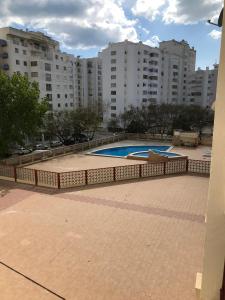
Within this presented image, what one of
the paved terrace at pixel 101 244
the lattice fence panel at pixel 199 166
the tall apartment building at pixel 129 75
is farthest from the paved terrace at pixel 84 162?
the tall apartment building at pixel 129 75

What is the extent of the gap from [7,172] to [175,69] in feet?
173

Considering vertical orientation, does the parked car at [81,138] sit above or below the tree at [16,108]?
below

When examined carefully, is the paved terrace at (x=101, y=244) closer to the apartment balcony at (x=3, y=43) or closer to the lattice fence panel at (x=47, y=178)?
the lattice fence panel at (x=47, y=178)

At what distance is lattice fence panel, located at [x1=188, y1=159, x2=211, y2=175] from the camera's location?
14.8 metres

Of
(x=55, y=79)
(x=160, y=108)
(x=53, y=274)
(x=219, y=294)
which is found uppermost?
(x=55, y=79)

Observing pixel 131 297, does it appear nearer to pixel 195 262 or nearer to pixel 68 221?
pixel 195 262

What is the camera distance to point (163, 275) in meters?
5.79

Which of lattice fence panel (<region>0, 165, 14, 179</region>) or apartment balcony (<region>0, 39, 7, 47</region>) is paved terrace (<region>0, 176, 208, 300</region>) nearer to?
lattice fence panel (<region>0, 165, 14, 179</region>)

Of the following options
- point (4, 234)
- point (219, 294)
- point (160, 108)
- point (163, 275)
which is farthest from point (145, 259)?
point (160, 108)

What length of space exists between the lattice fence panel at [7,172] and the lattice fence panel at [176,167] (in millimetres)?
9187

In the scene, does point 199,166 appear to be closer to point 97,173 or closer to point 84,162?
point 97,173

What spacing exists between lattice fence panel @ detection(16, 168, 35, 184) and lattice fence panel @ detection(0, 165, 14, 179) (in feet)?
1.44

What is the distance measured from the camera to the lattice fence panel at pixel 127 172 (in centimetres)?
1370

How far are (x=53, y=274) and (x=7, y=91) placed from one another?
13.0 metres
